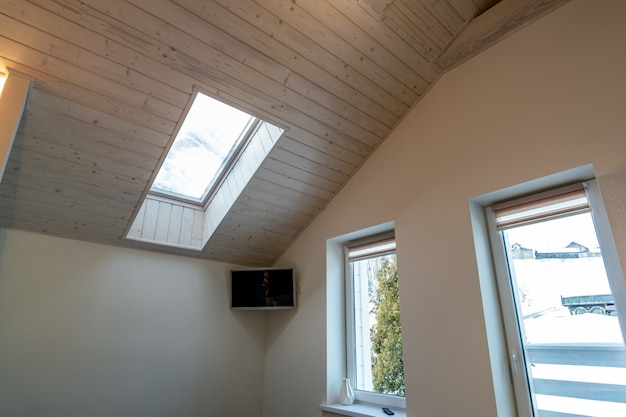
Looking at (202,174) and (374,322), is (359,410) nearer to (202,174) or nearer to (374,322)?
(374,322)

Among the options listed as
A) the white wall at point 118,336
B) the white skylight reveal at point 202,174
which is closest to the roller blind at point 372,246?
the white skylight reveal at point 202,174

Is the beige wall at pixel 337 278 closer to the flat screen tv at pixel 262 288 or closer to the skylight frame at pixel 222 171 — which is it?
the flat screen tv at pixel 262 288

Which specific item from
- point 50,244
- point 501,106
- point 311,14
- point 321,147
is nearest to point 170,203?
point 50,244

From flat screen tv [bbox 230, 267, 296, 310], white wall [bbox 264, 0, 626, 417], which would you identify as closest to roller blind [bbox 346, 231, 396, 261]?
white wall [bbox 264, 0, 626, 417]

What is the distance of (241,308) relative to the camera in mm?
3609

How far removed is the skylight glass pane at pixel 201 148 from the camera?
2977mm

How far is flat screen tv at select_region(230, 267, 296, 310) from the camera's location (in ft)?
11.6

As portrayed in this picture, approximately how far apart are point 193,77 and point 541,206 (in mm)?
2273

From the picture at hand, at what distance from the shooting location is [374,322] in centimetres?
306

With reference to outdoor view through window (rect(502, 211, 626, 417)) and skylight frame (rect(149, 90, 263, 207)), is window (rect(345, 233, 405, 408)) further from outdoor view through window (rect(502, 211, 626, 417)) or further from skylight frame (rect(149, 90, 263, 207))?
skylight frame (rect(149, 90, 263, 207))

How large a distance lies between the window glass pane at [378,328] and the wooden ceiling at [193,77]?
1.03 metres

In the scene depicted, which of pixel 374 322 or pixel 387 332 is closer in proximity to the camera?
pixel 387 332

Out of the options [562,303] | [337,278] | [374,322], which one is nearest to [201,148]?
[337,278]

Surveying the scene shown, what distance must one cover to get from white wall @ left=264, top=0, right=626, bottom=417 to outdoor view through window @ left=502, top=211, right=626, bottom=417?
30cm
